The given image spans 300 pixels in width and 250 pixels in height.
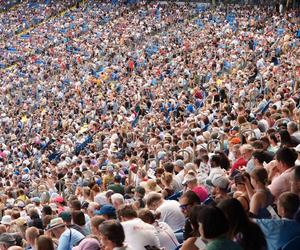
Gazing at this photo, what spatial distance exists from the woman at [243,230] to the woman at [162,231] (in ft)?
5.80

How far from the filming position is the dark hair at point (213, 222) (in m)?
5.75

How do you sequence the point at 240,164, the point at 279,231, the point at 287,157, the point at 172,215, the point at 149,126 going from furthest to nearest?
1. the point at 149,126
2. the point at 240,164
3. the point at 172,215
4. the point at 287,157
5. the point at 279,231

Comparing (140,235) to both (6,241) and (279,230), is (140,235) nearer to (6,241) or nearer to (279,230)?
(279,230)

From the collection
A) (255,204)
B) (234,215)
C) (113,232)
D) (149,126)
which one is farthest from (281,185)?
(149,126)

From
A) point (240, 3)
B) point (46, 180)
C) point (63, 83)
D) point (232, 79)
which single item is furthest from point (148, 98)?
point (240, 3)

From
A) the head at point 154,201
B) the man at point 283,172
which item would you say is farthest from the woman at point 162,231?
the man at point 283,172

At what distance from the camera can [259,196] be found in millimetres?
7438

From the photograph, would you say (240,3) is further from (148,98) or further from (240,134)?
(240,134)

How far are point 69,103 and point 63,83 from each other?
4.97m

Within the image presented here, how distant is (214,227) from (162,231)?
220 cm

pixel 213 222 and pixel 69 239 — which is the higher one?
pixel 213 222

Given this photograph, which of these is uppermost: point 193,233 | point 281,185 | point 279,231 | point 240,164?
point 193,233

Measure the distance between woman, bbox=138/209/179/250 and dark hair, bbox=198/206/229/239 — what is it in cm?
204

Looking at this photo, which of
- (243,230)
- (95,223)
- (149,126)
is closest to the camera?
(243,230)
